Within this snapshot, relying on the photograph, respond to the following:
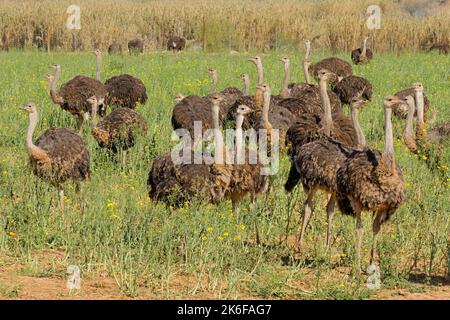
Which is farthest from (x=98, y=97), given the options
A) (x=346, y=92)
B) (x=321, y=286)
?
(x=321, y=286)

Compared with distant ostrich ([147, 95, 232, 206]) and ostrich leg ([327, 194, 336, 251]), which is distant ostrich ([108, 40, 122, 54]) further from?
ostrich leg ([327, 194, 336, 251])

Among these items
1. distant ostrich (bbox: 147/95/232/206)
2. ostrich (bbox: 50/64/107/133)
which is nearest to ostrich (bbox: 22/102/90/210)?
distant ostrich (bbox: 147/95/232/206)

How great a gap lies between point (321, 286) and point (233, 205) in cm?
233

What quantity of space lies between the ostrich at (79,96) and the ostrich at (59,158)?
3922mm

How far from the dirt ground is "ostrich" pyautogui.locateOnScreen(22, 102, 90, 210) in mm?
2371

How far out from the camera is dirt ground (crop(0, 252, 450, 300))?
679cm

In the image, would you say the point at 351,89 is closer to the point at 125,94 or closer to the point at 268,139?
the point at 125,94

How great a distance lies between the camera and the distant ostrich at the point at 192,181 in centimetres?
881

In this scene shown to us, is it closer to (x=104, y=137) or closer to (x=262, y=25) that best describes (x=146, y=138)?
(x=104, y=137)

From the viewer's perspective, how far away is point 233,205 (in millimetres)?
9547

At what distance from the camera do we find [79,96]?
48.0ft

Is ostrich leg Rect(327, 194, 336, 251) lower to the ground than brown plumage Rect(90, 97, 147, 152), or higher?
lower

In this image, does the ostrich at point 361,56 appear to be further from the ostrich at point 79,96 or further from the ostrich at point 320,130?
the ostrich at point 320,130

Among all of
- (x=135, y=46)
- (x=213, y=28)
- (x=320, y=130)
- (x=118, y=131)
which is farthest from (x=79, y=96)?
(x=213, y=28)
